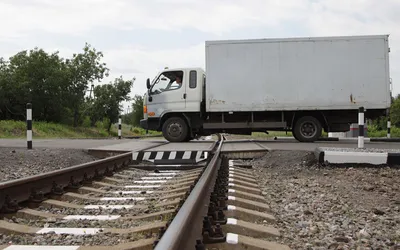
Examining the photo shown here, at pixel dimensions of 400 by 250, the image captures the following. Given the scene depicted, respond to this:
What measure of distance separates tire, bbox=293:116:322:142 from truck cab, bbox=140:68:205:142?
323 centimetres

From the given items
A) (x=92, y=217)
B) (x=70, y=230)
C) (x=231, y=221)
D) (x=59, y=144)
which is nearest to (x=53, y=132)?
(x=59, y=144)

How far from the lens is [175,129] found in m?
13.7

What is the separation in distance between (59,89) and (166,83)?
2067cm

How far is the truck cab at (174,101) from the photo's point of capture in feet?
44.5

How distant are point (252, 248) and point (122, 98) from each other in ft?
112

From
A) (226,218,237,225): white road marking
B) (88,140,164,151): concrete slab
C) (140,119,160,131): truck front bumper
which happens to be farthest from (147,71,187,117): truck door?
(226,218,237,225): white road marking

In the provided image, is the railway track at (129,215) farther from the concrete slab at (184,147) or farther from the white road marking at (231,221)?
the concrete slab at (184,147)

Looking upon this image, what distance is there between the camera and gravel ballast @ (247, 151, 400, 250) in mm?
3186

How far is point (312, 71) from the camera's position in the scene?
520 inches

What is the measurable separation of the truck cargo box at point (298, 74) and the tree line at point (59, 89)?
21.4m

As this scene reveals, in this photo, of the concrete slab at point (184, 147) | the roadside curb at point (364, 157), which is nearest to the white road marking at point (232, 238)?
the roadside curb at point (364, 157)

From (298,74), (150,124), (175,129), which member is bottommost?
(175,129)

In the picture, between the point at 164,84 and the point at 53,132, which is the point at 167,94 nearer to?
the point at 164,84

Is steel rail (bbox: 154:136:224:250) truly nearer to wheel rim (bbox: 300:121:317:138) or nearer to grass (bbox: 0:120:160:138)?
wheel rim (bbox: 300:121:317:138)
